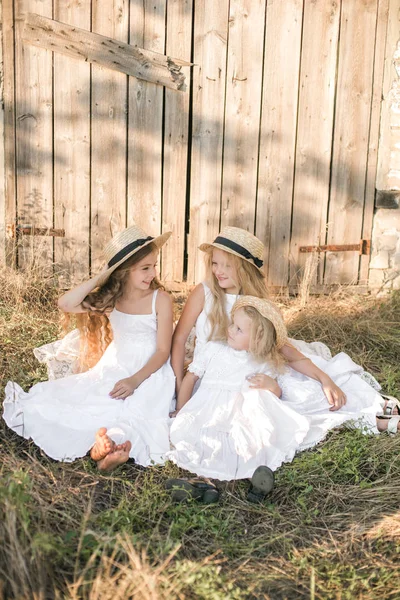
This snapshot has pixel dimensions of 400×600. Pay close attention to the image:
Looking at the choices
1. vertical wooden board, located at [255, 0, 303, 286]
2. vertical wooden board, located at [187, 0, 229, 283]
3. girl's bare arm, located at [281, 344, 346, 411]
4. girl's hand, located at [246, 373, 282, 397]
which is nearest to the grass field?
girl's bare arm, located at [281, 344, 346, 411]

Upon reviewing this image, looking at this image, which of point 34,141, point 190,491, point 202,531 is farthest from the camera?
point 34,141

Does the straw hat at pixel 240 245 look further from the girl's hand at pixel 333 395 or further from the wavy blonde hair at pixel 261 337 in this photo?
the girl's hand at pixel 333 395

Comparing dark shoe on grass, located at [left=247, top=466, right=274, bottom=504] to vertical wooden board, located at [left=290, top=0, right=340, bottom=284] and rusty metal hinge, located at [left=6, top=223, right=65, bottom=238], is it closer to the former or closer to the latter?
vertical wooden board, located at [left=290, top=0, right=340, bottom=284]

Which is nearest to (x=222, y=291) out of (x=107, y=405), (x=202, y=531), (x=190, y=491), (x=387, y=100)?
(x=107, y=405)

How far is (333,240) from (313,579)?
126 inches

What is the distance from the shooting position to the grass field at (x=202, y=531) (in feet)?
6.58

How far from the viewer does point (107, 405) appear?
326 centimetres

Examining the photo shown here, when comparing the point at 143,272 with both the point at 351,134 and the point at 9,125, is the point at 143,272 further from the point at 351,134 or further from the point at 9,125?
the point at 351,134

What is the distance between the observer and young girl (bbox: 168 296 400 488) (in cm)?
298

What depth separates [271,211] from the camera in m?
4.87

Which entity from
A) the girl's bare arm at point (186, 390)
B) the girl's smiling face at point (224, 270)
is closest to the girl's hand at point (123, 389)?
the girl's bare arm at point (186, 390)

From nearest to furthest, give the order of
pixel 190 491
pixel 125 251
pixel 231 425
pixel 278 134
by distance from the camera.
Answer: pixel 190 491, pixel 231 425, pixel 125 251, pixel 278 134

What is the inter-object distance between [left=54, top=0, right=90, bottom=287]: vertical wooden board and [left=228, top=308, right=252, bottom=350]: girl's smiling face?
1779mm

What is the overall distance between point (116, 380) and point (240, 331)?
669mm
